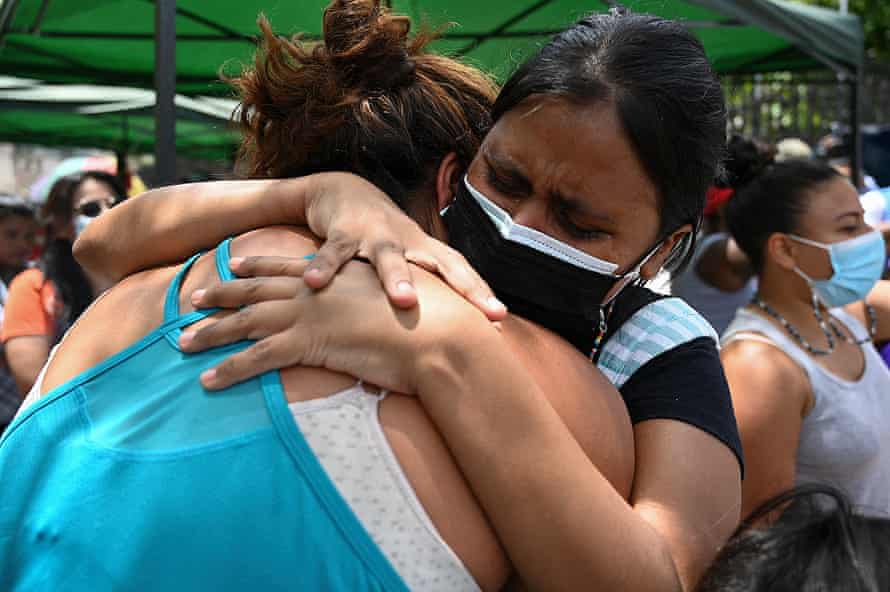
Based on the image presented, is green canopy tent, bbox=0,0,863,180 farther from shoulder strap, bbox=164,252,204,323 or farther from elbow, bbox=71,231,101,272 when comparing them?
shoulder strap, bbox=164,252,204,323

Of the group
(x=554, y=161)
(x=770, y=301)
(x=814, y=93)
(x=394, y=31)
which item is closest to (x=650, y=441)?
(x=554, y=161)

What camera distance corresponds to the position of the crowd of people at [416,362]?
111 cm

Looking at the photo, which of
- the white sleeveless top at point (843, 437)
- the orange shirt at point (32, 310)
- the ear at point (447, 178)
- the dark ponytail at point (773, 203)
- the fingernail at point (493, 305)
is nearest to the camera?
the fingernail at point (493, 305)

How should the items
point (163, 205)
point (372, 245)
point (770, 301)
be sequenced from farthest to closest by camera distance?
1. point (770, 301)
2. point (163, 205)
3. point (372, 245)

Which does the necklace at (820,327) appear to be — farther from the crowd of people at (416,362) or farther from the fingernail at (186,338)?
the fingernail at (186,338)

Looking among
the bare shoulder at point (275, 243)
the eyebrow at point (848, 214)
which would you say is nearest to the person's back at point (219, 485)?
the bare shoulder at point (275, 243)

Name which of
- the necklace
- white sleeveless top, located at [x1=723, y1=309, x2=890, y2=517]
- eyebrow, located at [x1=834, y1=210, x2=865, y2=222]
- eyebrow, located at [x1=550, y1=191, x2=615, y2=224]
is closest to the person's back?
eyebrow, located at [x1=550, y1=191, x2=615, y2=224]

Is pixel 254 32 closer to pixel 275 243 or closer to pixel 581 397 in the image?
pixel 275 243

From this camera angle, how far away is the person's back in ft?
3.62

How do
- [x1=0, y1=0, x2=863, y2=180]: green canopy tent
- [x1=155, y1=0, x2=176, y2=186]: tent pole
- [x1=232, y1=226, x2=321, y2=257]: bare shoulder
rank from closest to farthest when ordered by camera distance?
[x1=232, y1=226, x2=321, y2=257]: bare shoulder < [x1=155, y1=0, x2=176, y2=186]: tent pole < [x1=0, y1=0, x2=863, y2=180]: green canopy tent

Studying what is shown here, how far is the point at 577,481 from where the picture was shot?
3.75 ft

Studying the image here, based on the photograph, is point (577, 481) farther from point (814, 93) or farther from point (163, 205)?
point (814, 93)

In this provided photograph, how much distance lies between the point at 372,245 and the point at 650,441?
48cm

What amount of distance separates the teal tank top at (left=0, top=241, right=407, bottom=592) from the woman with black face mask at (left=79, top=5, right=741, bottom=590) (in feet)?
0.19
